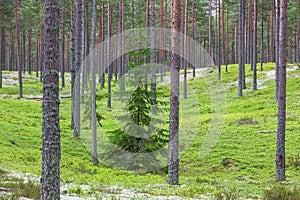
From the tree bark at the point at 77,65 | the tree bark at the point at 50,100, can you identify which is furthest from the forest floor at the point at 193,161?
the tree bark at the point at 50,100

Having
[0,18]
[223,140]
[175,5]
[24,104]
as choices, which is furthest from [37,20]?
[175,5]

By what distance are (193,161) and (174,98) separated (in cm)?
645

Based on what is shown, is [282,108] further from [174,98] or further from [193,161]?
[193,161]

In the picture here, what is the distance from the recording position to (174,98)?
12.4m

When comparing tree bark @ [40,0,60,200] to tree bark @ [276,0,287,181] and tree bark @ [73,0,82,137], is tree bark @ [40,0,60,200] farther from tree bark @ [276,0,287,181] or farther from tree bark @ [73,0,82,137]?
tree bark @ [73,0,82,137]

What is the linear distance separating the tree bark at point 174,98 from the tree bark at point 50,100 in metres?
6.37

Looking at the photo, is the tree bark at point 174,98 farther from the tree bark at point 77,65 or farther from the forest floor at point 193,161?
the tree bark at point 77,65

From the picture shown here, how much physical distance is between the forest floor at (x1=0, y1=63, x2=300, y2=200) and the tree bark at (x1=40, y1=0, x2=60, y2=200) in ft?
5.25

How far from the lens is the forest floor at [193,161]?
10.1 meters

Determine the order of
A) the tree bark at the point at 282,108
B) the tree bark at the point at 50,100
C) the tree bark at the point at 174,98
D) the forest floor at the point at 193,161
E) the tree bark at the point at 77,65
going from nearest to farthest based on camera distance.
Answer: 1. the tree bark at the point at 50,100
2. the forest floor at the point at 193,161
3. the tree bark at the point at 174,98
4. the tree bark at the point at 282,108
5. the tree bark at the point at 77,65

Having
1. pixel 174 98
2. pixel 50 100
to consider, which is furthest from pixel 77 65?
pixel 50 100

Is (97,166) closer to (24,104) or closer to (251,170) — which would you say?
(251,170)

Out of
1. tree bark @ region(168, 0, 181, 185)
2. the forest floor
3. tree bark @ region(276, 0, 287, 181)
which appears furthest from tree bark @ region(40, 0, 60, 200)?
tree bark @ region(276, 0, 287, 181)

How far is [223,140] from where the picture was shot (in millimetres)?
20656
